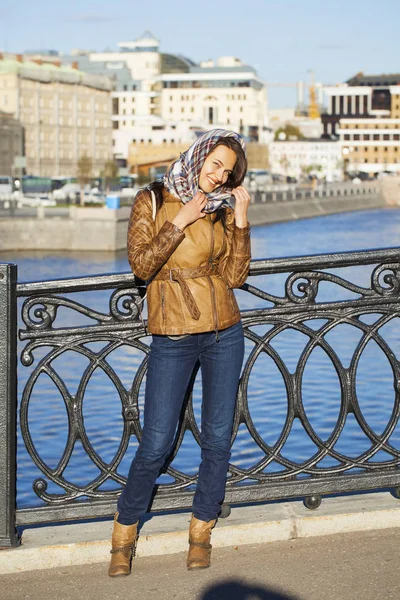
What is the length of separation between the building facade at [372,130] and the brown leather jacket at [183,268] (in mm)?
151597

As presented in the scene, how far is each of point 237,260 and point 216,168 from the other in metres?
0.25

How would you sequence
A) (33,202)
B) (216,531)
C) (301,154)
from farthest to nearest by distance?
(301,154)
(33,202)
(216,531)

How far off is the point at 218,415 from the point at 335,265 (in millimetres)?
602

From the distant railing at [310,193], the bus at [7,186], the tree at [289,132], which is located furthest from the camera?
the tree at [289,132]

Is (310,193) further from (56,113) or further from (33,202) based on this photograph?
(56,113)

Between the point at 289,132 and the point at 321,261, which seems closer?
the point at 321,261

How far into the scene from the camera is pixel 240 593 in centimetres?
304

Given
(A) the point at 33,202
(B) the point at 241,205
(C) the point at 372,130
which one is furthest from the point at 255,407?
(C) the point at 372,130

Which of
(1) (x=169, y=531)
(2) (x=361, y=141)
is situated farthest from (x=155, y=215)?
(2) (x=361, y=141)

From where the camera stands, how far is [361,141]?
164 m

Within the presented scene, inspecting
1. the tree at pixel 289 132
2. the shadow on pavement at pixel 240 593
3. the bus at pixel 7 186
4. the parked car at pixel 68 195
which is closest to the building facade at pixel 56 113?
the parked car at pixel 68 195

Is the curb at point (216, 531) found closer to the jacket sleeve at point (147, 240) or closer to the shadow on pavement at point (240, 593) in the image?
the shadow on pavement at point (240, 593)

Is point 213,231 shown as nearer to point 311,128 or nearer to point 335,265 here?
point 335,265

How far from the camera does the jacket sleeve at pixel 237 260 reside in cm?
325
